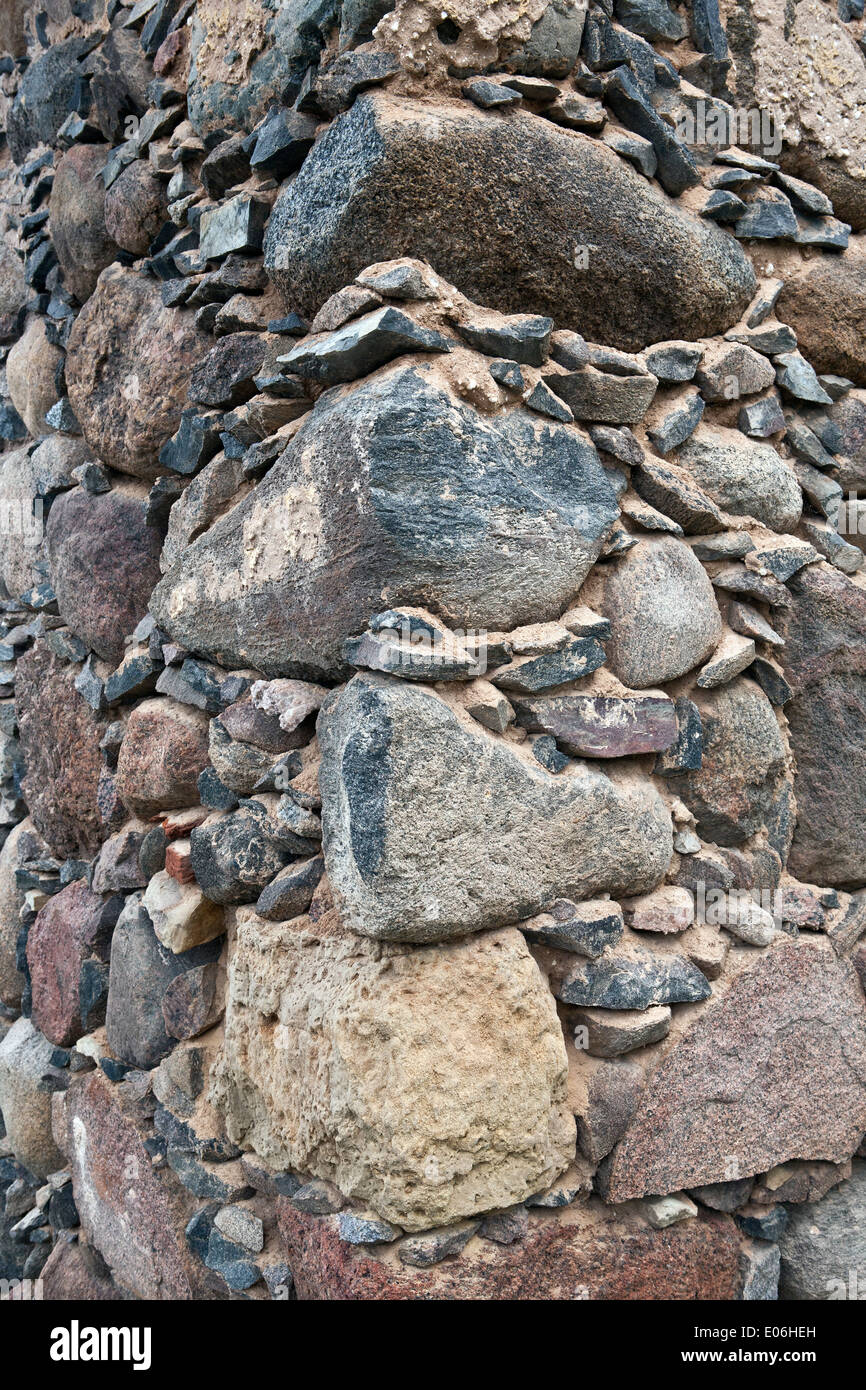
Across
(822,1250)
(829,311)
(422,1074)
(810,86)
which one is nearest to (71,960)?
(422,1074)

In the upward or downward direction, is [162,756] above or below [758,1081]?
above

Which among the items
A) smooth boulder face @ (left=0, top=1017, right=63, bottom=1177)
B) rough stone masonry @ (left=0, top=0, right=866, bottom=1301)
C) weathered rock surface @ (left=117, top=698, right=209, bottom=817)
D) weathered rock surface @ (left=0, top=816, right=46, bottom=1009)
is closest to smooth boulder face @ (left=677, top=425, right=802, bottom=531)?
rough stone masonry @ (left=0, top=0, right=866, bottom=1301)

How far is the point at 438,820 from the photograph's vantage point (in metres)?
1.48

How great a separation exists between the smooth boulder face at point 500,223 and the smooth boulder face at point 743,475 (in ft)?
0.72

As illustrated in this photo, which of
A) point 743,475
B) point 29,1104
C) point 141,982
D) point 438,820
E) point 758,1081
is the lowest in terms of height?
point 29,1104

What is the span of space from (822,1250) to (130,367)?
7.38 ft

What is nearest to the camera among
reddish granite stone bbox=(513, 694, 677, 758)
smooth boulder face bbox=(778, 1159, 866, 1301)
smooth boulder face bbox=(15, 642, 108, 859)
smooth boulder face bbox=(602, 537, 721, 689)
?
reddish granite stone bbox=(513, 694, 677, 758)

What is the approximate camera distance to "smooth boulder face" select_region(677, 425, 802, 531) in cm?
192

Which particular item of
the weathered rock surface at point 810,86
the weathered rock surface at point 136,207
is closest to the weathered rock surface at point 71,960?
the weathered rock surface at point 136,207

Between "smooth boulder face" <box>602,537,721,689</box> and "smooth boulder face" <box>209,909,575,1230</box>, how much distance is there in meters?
0.51

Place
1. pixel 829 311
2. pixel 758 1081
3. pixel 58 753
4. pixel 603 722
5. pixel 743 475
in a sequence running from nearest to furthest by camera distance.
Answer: pixel 603 722
pixel 758 1081
pixel 743 475
pixel 829 311
pixel 58 753

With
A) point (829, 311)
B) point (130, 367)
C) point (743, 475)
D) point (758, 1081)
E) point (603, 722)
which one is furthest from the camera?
point (130, 367)

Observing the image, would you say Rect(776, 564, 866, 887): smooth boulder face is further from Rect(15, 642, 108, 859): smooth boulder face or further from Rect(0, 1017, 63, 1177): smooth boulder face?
Rect(0, 1017, 63, 1177): smooth boulder face

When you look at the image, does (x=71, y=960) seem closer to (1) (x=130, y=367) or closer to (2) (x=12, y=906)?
(2) (x=12, y=906)
